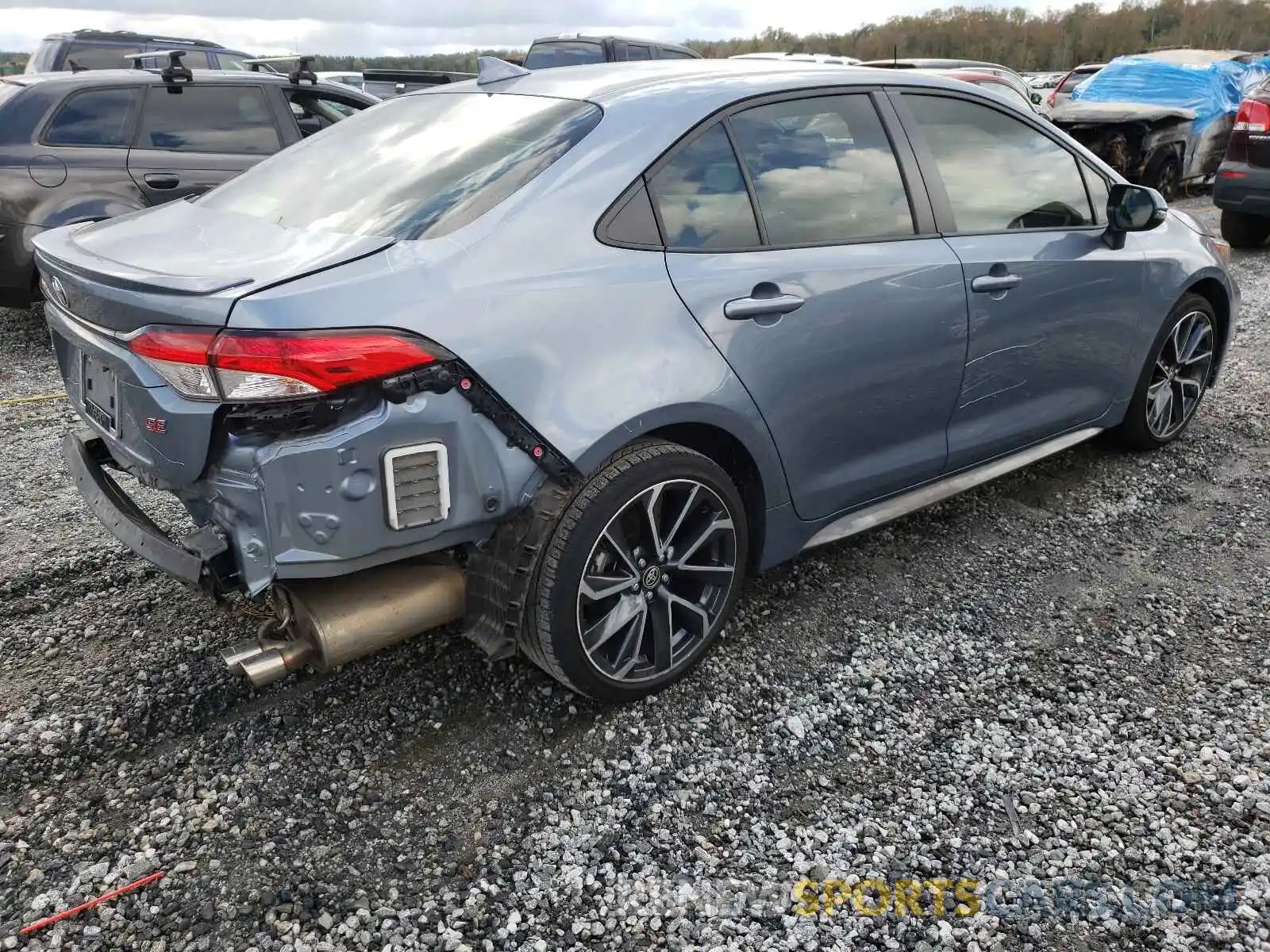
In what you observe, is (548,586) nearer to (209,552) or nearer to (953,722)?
(209,552)

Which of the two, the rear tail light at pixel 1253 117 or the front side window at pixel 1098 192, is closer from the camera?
the front side window at pixel 1098 192

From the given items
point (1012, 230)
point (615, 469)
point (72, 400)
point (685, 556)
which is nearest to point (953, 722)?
point (685, 556)

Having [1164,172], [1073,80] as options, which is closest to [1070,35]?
[1073,80]

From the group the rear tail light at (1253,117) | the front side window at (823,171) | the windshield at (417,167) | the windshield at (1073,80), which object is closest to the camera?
the windshield at (417,167)

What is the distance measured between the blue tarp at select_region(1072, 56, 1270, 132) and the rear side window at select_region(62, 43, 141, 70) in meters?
12.2

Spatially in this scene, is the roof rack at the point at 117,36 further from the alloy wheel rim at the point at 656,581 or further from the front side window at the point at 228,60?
the alloy wheel rim at the point at 656,581

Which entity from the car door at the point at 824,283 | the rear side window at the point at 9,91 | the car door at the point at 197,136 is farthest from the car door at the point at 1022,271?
the rear side window at the point at 9,91

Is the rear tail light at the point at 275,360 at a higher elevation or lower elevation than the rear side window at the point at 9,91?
lower

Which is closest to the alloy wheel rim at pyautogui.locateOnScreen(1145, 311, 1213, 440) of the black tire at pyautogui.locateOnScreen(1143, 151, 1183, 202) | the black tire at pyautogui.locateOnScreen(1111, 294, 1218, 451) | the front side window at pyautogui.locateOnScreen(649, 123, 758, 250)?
the black tire at pyautogui.locateOnScreen(1111, 294, 1218, 451)

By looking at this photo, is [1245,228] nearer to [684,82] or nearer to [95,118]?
[684,82]

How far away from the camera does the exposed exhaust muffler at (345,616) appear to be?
2355 millimetres

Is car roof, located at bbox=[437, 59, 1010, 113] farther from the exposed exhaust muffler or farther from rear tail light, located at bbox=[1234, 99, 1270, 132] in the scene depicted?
rear tail light, located at bbox=[1234, 99, 1270, 132]

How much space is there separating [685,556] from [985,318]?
1.43 m

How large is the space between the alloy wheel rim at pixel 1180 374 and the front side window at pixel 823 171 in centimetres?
191
